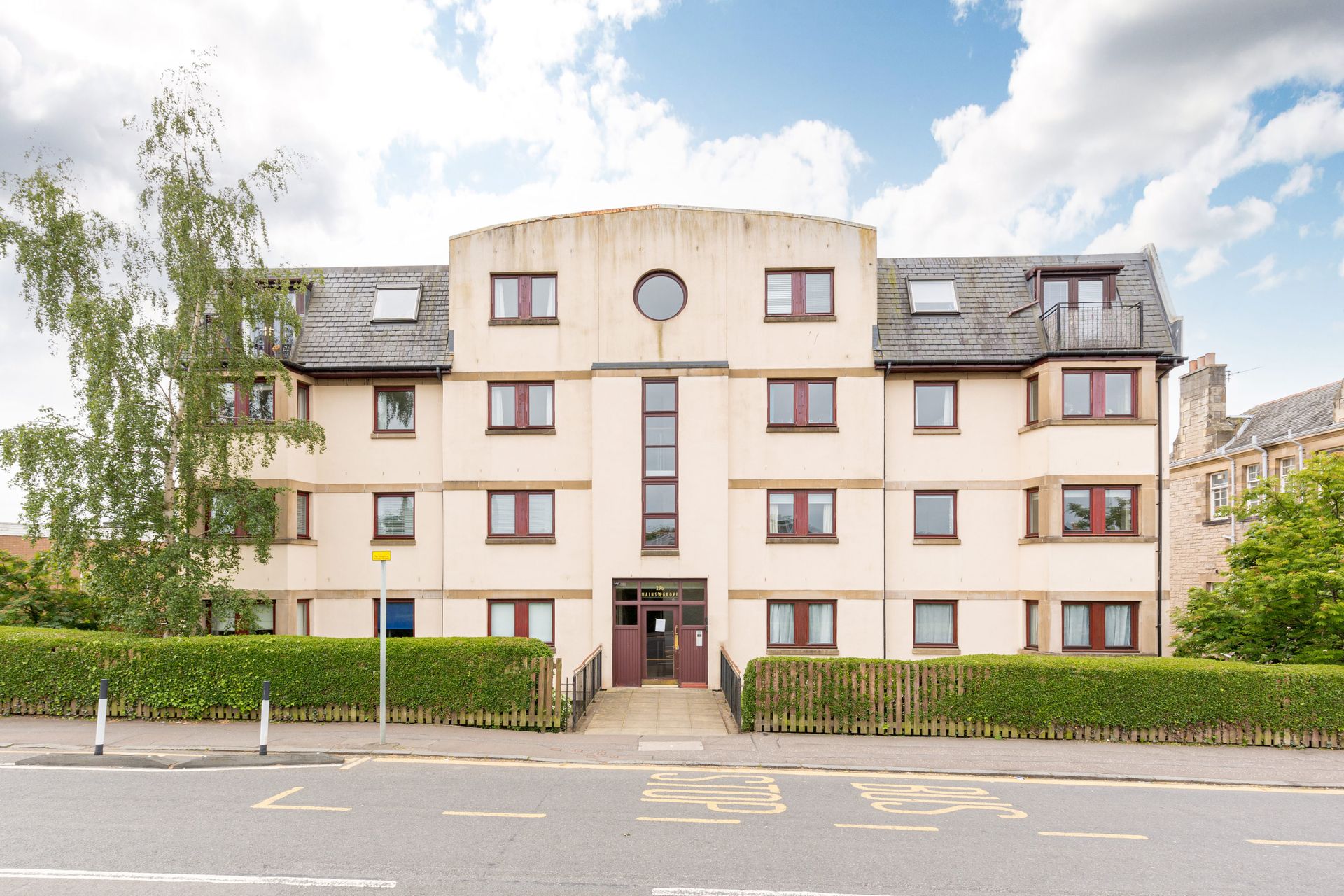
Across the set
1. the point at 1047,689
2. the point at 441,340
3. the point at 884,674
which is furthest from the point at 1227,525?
the point at 441,340

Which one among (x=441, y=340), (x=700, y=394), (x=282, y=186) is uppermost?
(x=282, y=186)

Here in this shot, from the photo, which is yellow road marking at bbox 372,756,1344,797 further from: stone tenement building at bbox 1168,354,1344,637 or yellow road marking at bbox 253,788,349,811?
stone tenement building at bbox 1168,354,1344,637

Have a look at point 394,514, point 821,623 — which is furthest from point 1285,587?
point 394,514

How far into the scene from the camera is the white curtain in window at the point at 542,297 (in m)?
20.5

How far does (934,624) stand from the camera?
65.4ft

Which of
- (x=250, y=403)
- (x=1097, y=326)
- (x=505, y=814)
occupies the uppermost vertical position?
(x=1097, y=326)

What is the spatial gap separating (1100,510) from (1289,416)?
14.5 meters

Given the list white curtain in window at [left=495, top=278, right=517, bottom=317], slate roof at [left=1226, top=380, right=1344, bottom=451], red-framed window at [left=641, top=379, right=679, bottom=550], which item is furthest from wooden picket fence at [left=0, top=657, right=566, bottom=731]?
slate roof at [left=1226, top=380, right=1344, bottom=451]

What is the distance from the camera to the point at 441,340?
A: 20875 millimetres

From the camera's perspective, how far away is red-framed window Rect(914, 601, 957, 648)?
65.3ft

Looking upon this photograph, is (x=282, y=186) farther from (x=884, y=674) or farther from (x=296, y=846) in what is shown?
(x=884, y=674)

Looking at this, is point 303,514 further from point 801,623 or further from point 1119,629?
point 1119,629

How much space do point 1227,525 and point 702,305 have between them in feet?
71.4

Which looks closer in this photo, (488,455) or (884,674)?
(884,674)
